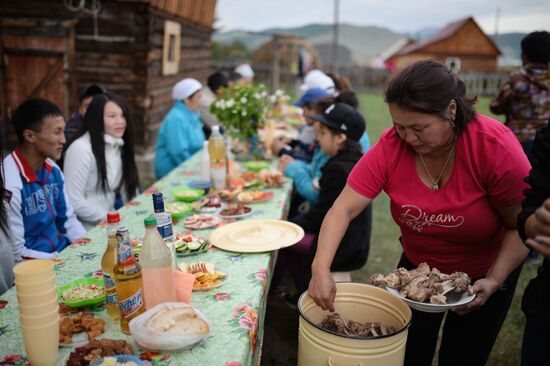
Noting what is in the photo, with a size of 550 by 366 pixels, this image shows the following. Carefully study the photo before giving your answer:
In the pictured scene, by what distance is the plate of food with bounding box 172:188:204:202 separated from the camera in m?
3.19

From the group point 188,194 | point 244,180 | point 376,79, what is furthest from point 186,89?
point 376,79

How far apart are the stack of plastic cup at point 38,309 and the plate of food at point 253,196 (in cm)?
200

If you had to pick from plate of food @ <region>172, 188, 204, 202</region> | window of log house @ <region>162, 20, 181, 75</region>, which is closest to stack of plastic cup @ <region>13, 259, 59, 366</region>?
plate of food @ <region>172, 188, 204, 202</region>

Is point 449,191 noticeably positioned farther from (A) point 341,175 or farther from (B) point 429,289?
(A) point 341,175

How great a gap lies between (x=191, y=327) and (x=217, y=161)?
2.13 metres

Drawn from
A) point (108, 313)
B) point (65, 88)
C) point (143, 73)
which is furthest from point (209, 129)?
point (108, 313)

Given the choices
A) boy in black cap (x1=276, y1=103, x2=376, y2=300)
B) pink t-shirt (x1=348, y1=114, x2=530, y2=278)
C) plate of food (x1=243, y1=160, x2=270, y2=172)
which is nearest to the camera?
pink t-shirt (x1=348, y1=114, x2=530, y2=278)

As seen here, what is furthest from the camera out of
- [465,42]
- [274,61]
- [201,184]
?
[465,42]

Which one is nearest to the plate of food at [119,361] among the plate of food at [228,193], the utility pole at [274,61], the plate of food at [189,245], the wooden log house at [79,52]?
the plate of food at [189,245]

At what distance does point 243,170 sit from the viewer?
→ 4320 mm

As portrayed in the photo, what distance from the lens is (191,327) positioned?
146 cm

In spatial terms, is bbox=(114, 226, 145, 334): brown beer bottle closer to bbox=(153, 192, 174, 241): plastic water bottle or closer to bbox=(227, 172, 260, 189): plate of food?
bbox=(153, 192, 174, 241): plastic water bottle

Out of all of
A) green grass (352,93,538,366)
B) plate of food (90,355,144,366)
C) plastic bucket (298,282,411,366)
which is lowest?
green grass (352,93,538,366)

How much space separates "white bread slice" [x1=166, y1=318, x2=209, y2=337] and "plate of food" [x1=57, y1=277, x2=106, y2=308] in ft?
1.49
